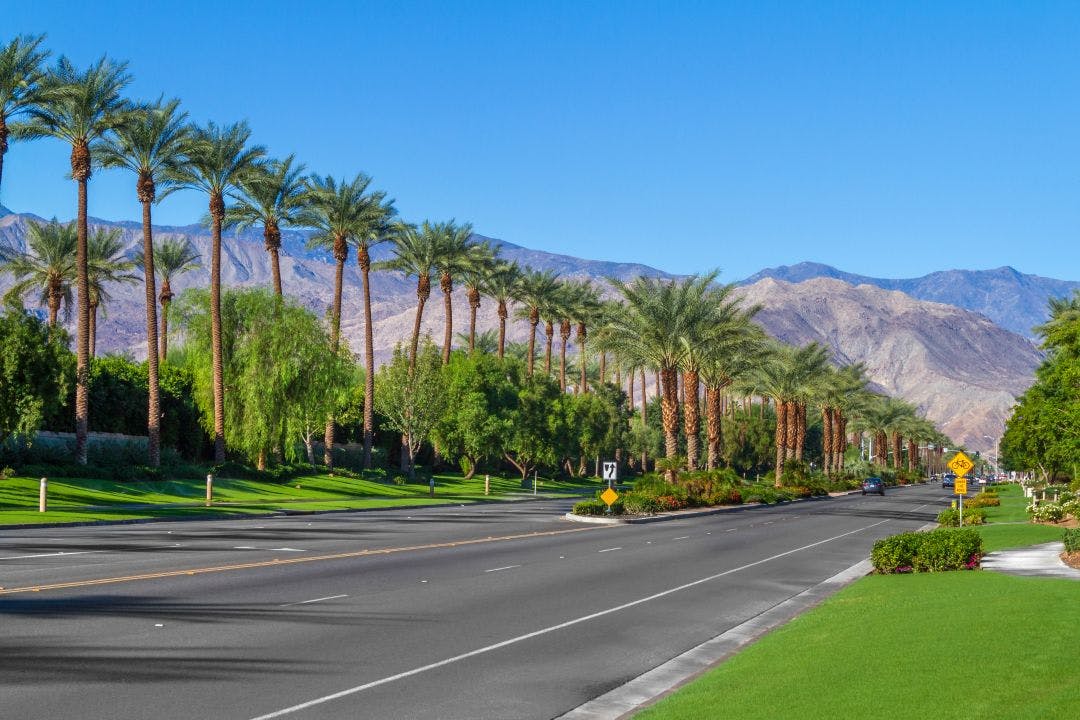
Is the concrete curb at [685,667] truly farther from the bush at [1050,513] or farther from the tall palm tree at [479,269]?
the tall palm tree at [479,269]

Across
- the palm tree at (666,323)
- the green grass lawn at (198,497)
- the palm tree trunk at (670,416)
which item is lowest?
the green grass lawn at (198,497)

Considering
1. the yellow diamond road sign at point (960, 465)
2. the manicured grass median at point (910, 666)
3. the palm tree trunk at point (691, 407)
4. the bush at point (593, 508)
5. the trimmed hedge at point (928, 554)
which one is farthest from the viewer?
the palm tree trunk at point (691, 407)

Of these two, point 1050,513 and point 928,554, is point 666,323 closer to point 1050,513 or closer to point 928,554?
point 1050,513

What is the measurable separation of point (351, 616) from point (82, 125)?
41.6 m

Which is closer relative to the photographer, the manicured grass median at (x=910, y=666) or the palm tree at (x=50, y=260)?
the manicured grass median at (x=910, y=666)

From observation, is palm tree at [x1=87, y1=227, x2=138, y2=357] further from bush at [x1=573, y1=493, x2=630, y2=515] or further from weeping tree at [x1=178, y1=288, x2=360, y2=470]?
bush at [x1=573, y1=493, x2=630, y2=515]

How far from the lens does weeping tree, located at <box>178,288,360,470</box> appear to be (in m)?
59.3

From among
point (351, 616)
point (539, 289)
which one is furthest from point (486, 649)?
point (539, 289)

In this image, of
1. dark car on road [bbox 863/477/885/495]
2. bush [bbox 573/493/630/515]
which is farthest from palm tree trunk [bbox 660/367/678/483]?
dark car on road [bbox 863/477/885/495]

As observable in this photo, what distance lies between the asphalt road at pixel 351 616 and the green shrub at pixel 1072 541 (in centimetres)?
463

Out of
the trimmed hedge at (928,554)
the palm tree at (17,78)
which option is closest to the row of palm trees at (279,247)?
the palm tree at (17,78)

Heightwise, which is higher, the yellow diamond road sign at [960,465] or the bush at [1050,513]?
the yellow diamond road sign at [960,465]

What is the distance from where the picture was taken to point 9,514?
113ft

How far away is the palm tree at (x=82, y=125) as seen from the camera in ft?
162
